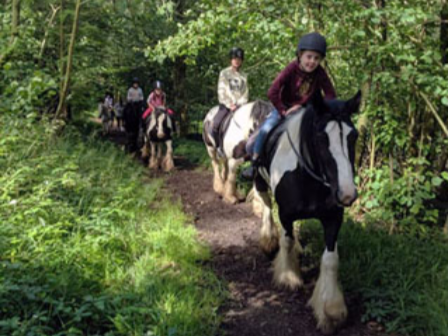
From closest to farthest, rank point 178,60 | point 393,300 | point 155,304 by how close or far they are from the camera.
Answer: point 155,304 < point 393,300 < point 178,60

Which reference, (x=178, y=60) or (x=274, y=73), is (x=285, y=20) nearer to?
(x=274, y=73)

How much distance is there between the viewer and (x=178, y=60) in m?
15.5

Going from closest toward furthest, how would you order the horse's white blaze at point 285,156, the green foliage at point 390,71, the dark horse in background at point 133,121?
1. the horse's white blaze at point 285,156
2. the green foliage at point 390,71
3. the dark horse in background at point 133,121

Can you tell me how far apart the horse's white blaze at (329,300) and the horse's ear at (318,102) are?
4.31 ft

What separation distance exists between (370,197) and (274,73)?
585cm

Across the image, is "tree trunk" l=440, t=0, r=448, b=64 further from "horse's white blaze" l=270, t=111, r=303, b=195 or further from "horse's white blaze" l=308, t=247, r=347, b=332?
"horse's white blaze" l=308, t=247, r=347, b=332

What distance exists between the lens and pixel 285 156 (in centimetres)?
383

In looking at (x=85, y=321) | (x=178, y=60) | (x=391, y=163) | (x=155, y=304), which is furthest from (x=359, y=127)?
(x=178, y=60)

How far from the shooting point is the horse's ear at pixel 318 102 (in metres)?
3.00

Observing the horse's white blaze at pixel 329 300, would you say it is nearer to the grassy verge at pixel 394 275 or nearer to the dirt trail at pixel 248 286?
the dirt trail at pixel 248 286

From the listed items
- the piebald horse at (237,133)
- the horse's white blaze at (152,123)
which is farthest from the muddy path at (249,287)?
the horse's white blaze at (152,123)

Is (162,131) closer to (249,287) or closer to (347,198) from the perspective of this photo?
(249,287)

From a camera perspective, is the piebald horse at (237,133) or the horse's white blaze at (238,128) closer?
the piebald horse at (237,133)

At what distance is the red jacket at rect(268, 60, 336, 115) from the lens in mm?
4039
